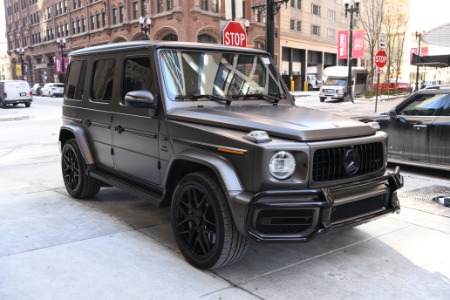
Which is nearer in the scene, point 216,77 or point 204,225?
point 204,225

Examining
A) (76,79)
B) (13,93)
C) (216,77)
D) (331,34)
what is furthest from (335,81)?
(331,34)

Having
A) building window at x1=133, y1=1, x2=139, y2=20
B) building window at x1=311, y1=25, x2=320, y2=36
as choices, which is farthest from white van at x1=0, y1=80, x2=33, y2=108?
building window at x1=311, y1=25, x2=320, y2=36

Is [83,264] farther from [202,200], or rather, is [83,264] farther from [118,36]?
[118,36]

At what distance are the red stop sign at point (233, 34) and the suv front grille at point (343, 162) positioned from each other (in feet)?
17.7

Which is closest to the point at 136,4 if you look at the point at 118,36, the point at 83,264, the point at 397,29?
the point at 118,36

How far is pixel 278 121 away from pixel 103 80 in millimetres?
2663

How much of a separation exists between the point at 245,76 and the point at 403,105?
4541 mm

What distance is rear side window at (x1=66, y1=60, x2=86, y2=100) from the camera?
5824 millimetres

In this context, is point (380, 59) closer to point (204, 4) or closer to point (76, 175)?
point (76, 175)

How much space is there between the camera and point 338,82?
116 ft

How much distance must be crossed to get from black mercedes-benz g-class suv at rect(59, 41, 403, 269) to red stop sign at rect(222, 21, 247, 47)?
362 cm

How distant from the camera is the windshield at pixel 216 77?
4.32m

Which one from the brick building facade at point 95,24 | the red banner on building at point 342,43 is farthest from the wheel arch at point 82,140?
the red banner on building at point 342,43

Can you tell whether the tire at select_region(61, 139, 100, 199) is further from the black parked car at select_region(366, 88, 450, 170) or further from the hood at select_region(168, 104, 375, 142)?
the black parked car at select_region(366, 88, 450, 170)
